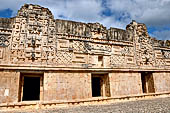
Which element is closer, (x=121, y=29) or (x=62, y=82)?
(x=62, y=82)

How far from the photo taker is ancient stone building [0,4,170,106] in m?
5.49

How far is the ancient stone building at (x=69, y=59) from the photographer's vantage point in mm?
5492

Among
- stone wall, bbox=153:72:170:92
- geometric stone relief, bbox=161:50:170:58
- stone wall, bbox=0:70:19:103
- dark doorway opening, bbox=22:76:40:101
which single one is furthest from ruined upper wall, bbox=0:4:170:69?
dark doorway opening, bbox=22:76:40:101

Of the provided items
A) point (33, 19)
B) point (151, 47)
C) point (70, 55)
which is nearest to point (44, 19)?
point (33, 19)

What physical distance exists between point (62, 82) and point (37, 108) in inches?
56.4

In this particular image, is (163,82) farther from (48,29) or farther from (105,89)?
(48,29)

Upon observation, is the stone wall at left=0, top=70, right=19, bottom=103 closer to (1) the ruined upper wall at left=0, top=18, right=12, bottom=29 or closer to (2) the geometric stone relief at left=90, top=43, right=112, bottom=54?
(1) the ruined upper wall at left=0, top=18, right=12, bottom=29

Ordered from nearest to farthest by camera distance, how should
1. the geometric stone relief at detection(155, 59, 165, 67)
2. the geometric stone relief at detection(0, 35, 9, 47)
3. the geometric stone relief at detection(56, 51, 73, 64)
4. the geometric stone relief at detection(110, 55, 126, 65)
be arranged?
the geometric stone relief at detection(0, 35, 9, 47) < the geometric stone relief at detection(56, 51, 73, 64) < the geometric stone relief at detection(110, 55, 126, 65) < the geometric stone relief at detection(155, 59, 165, 67)

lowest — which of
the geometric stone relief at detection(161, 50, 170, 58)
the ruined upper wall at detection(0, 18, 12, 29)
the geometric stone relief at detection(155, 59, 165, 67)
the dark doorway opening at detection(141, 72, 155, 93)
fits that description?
the dark doorway opening at detection(141, 72, 155, 93)

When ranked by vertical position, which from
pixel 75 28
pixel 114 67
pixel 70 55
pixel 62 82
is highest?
pixel 75 28

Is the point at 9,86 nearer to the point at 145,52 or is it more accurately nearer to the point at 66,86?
the point at 66,86

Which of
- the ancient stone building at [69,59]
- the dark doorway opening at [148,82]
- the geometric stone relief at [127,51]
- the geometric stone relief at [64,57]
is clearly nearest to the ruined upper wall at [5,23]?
the ancient stone building at [69,59]

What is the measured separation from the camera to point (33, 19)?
6195 millimetres

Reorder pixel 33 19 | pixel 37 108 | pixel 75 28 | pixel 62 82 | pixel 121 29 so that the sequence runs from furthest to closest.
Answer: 1. pixel 121 29
2. pixel 75 28
3. pixel 33 19
4. pixel 62 82
5. pixel 37 108
